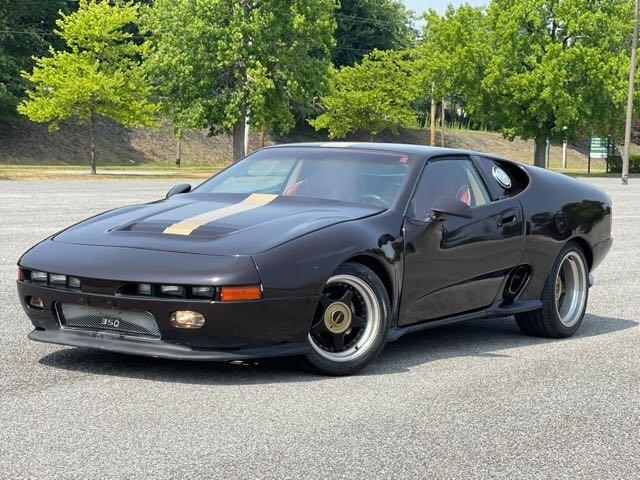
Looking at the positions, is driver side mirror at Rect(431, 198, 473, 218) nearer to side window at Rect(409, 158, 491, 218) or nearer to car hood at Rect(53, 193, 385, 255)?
side window at Rect(409, 158, 491, 218)

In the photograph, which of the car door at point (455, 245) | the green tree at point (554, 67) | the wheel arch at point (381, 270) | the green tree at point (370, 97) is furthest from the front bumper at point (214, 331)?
the green tree at point (370, 97)

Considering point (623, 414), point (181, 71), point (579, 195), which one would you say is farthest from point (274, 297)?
point (181, 71)

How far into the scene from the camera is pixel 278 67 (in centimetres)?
4809

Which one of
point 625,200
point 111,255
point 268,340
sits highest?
point 111,255

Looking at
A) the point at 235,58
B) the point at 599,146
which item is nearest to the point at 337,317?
the point at 235,58

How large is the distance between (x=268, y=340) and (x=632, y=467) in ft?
6.57

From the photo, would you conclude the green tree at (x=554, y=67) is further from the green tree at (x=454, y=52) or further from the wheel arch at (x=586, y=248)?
the wheel arch at (x=586, y=248)

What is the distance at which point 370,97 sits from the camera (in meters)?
72.8

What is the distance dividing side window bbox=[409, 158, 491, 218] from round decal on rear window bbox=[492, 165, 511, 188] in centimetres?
19

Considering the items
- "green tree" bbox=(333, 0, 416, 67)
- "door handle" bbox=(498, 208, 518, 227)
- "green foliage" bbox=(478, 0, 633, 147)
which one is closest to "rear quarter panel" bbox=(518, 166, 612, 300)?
"door handle" bbox=(498, 208, 518, 227)

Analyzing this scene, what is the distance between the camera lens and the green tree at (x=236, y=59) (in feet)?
153

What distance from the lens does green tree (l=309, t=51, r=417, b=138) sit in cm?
7306

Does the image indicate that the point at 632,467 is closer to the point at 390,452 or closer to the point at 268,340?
the point at 390,452

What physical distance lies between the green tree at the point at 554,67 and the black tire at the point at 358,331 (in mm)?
52046
